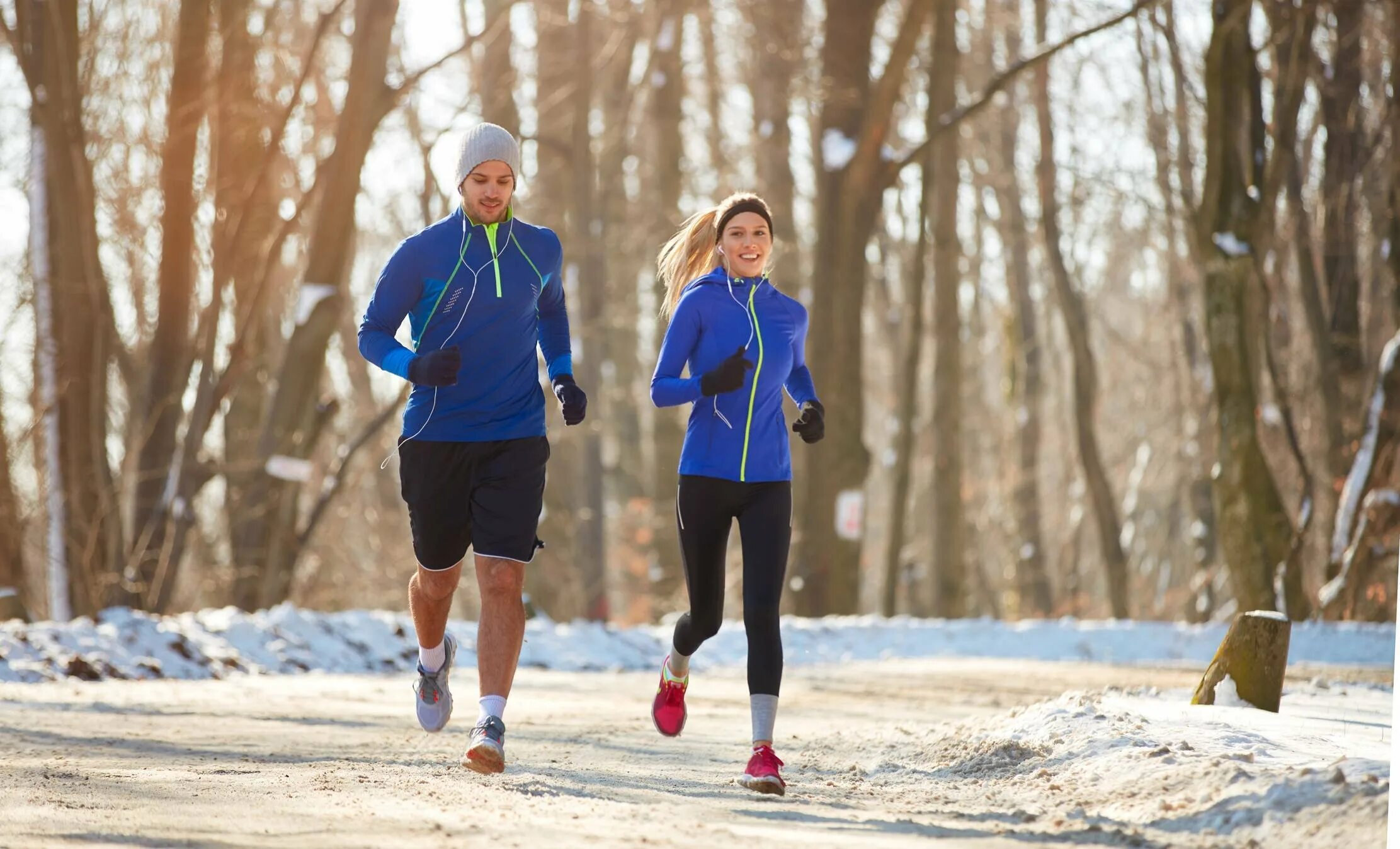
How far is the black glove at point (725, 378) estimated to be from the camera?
594 centimetres

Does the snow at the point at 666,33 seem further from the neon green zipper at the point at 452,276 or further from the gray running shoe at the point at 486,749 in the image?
the gray running shoe at the point at 486,749

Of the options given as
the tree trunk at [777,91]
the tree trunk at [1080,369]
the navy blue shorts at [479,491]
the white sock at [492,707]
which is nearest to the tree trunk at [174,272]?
the tree trunk at [777,91]

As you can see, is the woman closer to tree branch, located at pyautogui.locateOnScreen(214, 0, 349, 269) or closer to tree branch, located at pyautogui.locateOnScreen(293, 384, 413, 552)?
tree branch, located at pyautogui.locateOnScreen(214, 0, 349, 269)

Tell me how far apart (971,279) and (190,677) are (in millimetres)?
24032

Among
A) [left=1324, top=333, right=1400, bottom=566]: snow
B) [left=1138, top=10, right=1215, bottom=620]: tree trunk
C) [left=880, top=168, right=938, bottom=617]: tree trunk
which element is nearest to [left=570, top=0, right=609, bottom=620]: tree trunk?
[left=880, top=168, right=938, bottom=617]: tree trunk

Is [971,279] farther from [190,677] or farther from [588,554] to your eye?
[190,677]

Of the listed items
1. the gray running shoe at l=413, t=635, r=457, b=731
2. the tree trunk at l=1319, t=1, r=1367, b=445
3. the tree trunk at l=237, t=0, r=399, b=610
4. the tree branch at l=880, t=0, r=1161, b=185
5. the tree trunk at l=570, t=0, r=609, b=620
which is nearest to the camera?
the gray running shoe at l=413, t=635, r=457, b=731

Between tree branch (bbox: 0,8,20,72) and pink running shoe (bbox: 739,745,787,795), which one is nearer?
pink running shoe (bbox: 739,745,787,795)

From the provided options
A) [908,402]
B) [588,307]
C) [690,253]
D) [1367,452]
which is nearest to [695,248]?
[690,253]

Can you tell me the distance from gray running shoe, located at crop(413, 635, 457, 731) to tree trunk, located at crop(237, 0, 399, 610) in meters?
9.34

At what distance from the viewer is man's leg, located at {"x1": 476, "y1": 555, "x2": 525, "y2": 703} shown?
6.06 meters

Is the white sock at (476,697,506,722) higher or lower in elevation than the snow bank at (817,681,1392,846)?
higher

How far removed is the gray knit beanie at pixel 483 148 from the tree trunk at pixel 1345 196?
13417 mm

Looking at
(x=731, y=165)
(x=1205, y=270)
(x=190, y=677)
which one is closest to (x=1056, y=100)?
(x=731, y=165)
